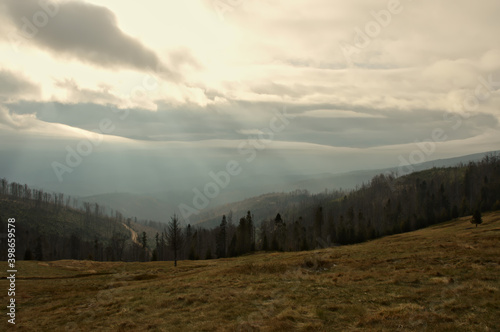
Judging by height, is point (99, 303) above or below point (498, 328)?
below

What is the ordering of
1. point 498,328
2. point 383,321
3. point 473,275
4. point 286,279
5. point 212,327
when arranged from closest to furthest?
point 498,328, point 383,321, point 212,327, point 473,275, point 286,279

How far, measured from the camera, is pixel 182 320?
657 inches

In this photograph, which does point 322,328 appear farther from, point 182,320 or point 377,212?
point 377,212

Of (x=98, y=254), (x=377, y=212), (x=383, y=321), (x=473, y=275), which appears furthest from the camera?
(x=377, y=212)

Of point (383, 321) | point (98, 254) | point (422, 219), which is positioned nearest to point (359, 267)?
point (383, 321)

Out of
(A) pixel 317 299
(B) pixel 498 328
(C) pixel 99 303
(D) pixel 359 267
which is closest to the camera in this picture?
(B) pixel 498 328

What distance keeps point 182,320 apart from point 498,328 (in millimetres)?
15142

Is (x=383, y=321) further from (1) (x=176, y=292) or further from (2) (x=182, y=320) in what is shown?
(1) (x=176, y=292)

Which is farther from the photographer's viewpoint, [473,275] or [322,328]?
[473,275]

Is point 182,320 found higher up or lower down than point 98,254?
higher up

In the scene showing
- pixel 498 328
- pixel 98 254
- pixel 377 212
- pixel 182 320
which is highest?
pixel 498 328

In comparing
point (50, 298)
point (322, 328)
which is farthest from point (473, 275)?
point (50, 298)

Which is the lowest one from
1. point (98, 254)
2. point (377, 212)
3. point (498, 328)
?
point (98, 254)

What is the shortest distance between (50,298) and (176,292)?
594 inches
